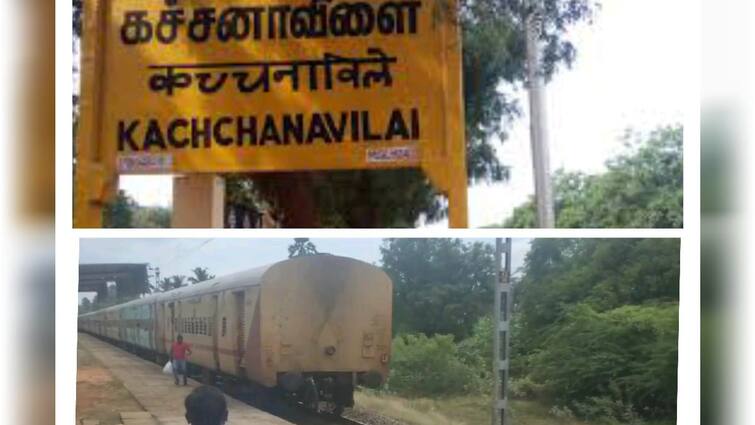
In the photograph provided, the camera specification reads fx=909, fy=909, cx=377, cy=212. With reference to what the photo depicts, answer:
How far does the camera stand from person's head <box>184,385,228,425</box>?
2.73 metres

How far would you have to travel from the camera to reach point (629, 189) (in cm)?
260

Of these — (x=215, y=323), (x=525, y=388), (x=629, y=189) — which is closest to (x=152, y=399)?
(x=215, y=323)

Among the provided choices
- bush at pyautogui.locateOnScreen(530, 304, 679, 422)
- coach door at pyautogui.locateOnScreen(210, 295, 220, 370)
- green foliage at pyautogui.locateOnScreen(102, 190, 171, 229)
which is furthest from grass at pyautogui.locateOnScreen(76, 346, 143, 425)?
bush at pyautogui.locateOnScreen(530, 304, 679, 422)

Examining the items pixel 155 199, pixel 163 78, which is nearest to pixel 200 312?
pixel 155 199

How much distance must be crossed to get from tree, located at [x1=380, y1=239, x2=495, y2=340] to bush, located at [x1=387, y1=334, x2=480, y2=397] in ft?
0.10

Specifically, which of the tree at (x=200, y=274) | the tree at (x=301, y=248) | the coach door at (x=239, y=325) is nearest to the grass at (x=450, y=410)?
the coach door at (x=239, y=325)

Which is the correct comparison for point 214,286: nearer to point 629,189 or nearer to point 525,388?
point 525,388

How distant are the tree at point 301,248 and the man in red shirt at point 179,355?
43 cm

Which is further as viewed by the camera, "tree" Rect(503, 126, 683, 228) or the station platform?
the station platform

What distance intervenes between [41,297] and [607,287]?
5.35 ft

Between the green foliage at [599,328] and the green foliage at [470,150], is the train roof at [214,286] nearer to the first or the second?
the green foliage at [470,150]

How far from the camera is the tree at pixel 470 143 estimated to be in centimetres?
262

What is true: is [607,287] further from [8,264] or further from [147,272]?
[8,264]

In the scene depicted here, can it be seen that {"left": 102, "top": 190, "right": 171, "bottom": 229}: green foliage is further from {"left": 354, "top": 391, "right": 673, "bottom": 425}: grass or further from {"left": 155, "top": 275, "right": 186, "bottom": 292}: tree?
{"left": 354, "top": 391, "right": 673, "bottom": 425}: grass
